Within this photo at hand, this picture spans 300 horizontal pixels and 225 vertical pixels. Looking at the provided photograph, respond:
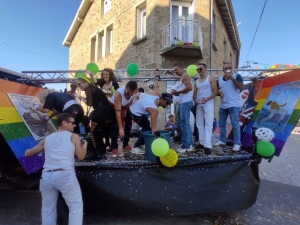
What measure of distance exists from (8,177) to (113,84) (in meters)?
2.34

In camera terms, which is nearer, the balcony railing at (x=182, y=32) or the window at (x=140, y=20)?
the balcony railing at (x=182, y=32)

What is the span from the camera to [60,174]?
221 centimetres

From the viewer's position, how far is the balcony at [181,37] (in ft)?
30.1

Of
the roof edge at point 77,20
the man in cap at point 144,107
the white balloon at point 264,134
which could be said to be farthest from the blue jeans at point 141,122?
the roof edge at point 77,20

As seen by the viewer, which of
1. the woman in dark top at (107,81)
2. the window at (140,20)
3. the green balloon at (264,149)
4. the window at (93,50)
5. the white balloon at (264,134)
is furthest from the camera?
the window at (93,50)

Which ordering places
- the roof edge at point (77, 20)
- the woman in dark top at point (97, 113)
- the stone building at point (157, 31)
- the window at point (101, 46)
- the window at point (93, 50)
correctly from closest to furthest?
1. the woman in dark top at point (97, 113)
2. the stone building at point (157, 31)
3. the window at point (101, 46)
4. the window at point (93, 50)
5. the roof edge at point (77, 20)


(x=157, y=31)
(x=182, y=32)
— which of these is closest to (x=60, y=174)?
(x=182, y=32)

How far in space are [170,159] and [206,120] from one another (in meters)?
1.13

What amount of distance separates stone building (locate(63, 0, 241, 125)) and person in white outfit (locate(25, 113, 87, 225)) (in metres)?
7.44

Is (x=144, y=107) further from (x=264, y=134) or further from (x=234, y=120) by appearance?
(x=264, y=134)

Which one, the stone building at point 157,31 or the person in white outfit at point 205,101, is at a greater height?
the stone building at point 157,31

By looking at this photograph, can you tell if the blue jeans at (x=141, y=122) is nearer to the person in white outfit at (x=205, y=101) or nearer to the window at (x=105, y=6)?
the person in white outfit at (x=205, y=101)

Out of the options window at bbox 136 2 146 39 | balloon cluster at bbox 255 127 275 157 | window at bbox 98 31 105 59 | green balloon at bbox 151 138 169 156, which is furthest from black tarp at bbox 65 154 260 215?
window at bbox 98 31 105 59

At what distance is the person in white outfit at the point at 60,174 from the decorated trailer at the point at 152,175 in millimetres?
319
